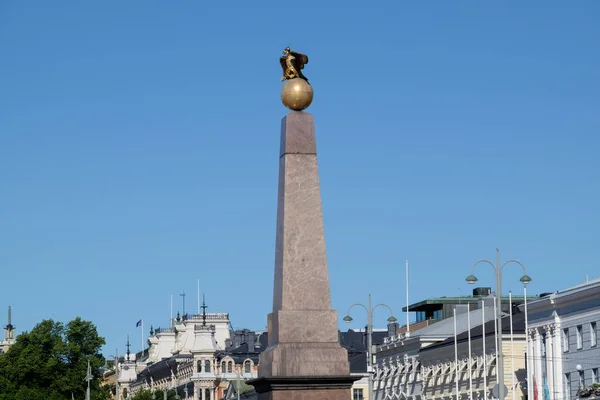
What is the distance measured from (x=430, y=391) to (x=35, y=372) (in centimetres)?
4242

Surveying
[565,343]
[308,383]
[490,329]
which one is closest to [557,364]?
[565,343]

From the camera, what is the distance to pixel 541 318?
86188 millimetres

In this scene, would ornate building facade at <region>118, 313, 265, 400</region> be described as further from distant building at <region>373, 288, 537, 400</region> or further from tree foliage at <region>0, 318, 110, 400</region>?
distant building at <region>373, 288, 537, 400</region>

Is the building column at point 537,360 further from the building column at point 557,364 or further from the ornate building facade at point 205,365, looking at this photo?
the ornate building facade at point 205,365

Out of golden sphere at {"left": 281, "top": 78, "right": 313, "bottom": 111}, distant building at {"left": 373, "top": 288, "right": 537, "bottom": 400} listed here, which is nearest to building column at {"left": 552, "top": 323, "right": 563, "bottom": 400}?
distant building at {"left": 373, "top": 288, "right": 537, "bottom": 400}

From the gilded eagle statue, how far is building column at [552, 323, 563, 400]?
51.9 meters

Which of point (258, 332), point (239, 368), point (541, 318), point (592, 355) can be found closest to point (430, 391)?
point (541, 318)

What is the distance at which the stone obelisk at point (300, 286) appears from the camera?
31672mm

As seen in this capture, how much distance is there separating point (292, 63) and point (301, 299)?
480 cm

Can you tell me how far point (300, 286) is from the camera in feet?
106

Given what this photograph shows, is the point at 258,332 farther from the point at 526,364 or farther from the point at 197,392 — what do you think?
the point at 526,364

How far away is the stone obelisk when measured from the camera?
31672 millimetres

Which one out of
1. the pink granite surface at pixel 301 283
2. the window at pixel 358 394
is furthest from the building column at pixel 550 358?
the pink granite surface at pixel 301 283

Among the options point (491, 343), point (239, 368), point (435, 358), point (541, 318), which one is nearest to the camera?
point (541, 318)
